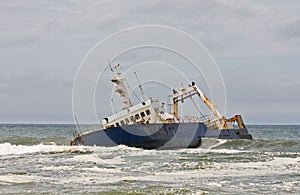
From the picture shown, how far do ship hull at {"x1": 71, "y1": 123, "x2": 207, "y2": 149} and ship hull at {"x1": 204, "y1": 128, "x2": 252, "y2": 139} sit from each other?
1.36 metres

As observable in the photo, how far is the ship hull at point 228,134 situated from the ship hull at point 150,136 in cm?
136

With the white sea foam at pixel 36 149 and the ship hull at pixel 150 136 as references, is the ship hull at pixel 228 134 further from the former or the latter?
the white sea foam at pixel 36 149

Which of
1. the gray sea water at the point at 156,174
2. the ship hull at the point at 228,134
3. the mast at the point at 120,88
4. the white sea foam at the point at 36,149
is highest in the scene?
the mast at the point at 120,88

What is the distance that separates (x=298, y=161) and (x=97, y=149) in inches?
571

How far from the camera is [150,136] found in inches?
1592

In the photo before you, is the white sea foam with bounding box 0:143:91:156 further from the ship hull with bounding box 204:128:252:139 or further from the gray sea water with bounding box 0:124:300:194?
the ship hull with bounding box 204:128:252:139

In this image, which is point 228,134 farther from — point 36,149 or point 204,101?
point 36,149

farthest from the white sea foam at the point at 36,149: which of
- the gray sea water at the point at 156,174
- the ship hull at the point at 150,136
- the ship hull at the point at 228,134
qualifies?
the ship hull at the point at 228,134

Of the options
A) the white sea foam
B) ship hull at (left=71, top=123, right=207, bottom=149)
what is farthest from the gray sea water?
the white sea foam

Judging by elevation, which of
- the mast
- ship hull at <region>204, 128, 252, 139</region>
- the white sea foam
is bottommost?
the white sea foam

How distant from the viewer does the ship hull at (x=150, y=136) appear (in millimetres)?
40084

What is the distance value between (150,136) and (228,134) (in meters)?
10.5

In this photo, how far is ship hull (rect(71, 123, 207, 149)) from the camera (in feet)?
132

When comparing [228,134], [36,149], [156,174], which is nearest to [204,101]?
[228,134]
